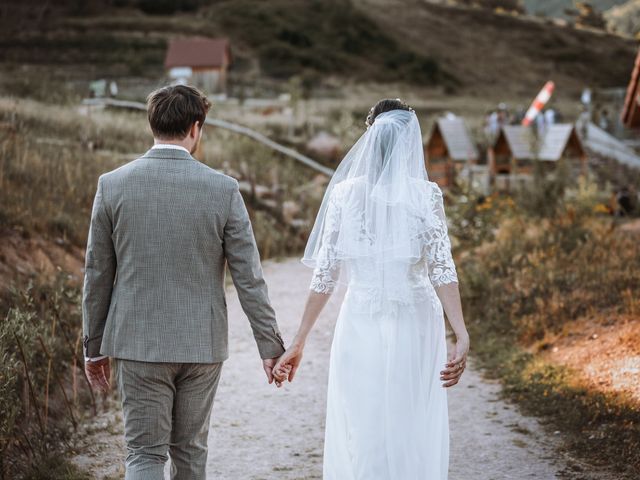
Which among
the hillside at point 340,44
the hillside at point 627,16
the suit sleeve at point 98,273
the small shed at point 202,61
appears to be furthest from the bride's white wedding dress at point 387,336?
the hillside at point 627,16

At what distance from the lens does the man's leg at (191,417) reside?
3.47 meters

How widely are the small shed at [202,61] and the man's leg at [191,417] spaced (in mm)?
29065

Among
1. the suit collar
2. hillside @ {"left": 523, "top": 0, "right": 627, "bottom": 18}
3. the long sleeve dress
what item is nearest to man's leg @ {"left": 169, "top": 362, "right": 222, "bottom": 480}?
the long sleeve dress

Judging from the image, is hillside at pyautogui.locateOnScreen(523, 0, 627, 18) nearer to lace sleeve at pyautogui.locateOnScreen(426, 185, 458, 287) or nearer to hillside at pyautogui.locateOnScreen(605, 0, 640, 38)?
hillside at pyautogui.locateOnScreen(605, 0, 640, 38)

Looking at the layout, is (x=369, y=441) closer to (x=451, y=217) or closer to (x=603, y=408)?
(x=603, y=408)

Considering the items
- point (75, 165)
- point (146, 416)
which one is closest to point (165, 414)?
point (146, 416)

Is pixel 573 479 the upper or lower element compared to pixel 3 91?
lower

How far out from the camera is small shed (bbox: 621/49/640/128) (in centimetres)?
1225

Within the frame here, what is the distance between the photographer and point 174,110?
11.1 ft

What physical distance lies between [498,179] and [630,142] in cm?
1240

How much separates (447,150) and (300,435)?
14.0 metres

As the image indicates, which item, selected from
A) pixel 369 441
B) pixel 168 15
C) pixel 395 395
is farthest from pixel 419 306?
pixel 168 15

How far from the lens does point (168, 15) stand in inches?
1930

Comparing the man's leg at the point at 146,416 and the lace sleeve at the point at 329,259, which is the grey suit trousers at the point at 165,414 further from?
the lace sleeve at the point at 329,259
